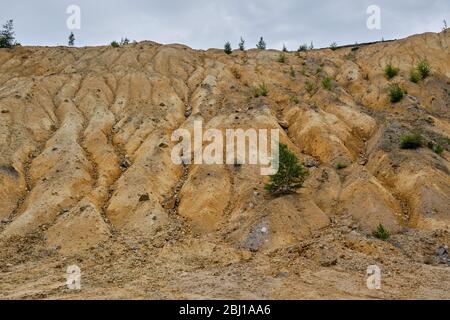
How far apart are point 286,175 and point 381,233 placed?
3791 mm

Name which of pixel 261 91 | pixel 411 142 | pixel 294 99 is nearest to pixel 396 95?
pixel 294 99

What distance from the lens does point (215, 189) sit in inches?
658

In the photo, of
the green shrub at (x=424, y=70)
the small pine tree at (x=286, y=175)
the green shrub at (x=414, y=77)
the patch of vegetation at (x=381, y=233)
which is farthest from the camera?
the green shrub at (x=424, y=70)

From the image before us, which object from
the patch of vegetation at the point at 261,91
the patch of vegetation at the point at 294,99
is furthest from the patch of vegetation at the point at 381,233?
the patch of vegetation at the point at 261,91

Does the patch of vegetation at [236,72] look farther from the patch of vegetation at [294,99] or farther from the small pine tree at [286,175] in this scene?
the small pine tree at [286,175]

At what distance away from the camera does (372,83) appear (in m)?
25.9

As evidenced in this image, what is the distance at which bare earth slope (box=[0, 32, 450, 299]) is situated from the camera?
11.6 meters

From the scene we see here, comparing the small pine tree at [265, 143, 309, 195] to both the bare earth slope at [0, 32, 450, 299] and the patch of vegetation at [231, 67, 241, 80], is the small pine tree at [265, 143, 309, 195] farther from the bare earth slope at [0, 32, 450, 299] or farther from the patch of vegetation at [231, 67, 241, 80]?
the patch of vegetation at [231, 67, 241, 80]

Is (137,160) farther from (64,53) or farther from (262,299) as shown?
(64,53)

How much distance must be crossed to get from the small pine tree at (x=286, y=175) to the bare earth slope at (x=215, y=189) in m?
0.49

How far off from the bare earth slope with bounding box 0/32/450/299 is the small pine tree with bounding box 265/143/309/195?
1.62 feet

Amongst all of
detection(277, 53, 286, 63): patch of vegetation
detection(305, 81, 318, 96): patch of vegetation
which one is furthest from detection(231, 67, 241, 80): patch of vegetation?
detection(305, 81, 318, 96): patch of vegetation

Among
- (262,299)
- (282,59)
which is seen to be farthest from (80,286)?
(282,59)

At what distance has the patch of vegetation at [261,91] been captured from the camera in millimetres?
A: 24031
